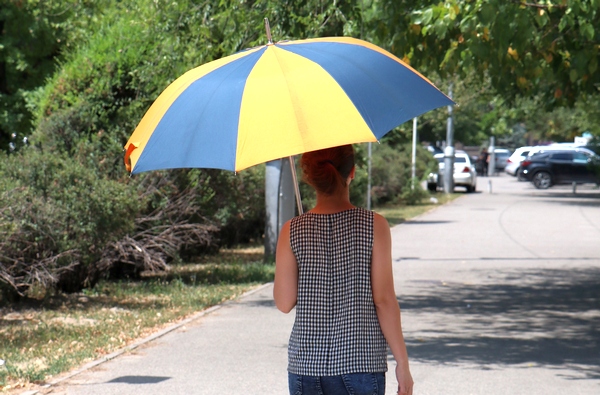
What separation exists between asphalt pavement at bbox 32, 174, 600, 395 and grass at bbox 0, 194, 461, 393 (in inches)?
9.7

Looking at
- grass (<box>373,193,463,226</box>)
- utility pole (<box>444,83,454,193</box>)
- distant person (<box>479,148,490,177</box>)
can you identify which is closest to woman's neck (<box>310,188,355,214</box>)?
grass (<box>373,193,463,226</box>)

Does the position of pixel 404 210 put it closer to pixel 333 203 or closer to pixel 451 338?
pixel 451 338

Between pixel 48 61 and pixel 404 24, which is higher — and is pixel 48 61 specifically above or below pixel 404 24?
above

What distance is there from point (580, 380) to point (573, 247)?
1075 cm

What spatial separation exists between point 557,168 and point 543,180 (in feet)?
2.75

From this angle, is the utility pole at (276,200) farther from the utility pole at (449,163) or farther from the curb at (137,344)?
the utility pole at (449,163)

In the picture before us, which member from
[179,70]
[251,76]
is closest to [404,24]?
[179,70]

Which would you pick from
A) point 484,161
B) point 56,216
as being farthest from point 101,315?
point 484,161

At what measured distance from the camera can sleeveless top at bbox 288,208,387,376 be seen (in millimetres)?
3230

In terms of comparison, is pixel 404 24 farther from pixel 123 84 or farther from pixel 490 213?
pixel 490 213

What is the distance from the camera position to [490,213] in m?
26.1

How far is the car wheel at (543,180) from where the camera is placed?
140 ft

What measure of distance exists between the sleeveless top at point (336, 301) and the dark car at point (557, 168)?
39881 millimetres

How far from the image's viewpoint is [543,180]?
42.8m
